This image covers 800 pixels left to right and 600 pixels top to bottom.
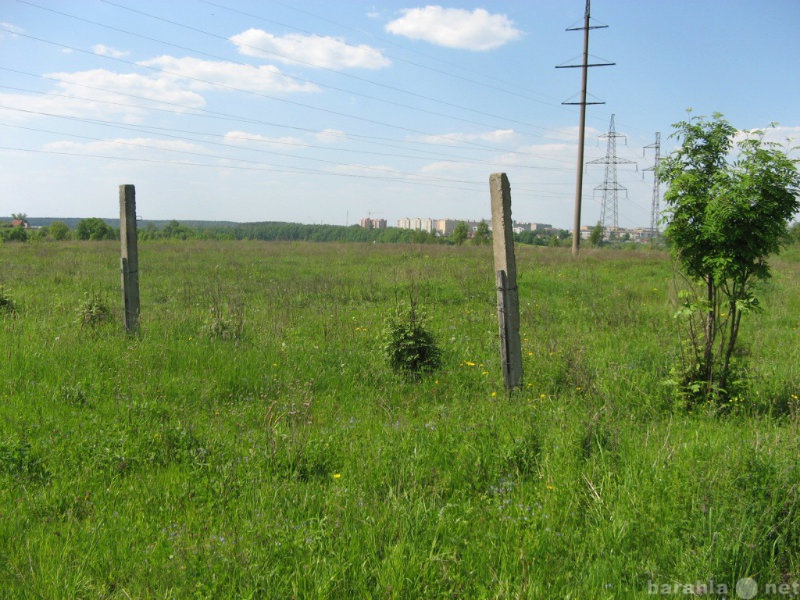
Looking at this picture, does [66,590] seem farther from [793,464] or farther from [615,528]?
[793,464]

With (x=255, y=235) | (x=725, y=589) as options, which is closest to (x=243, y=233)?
(x=255, y=235)

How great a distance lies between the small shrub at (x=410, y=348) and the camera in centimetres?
632

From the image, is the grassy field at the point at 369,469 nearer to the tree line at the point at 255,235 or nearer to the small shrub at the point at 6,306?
the small shrub at the point at 6,306

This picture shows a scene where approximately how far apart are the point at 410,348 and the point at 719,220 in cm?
337

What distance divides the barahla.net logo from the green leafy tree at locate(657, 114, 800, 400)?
2549mm

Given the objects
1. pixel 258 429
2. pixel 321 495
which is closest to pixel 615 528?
pixel 321 495

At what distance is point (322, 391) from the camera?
571cm

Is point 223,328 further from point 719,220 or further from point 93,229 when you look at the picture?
point 93,229

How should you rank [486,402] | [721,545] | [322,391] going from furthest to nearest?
[322,391] < [486,402] < [721,545]

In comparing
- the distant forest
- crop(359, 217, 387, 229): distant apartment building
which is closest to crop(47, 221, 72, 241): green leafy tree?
the distant forest

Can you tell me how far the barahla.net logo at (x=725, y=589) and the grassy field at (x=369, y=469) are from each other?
1 centimetres

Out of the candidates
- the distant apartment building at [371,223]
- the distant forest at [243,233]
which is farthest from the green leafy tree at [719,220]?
the distant apartment building at [371,223]

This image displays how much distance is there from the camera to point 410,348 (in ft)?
21.0

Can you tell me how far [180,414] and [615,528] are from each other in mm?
3649
